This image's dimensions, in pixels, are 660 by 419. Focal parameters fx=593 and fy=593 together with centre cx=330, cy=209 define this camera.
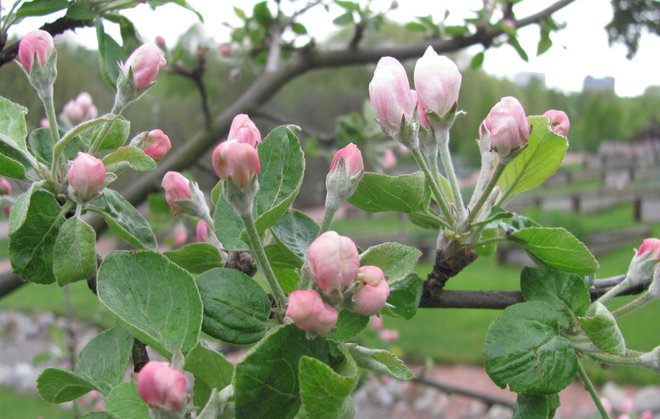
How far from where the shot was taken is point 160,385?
15.0 inches

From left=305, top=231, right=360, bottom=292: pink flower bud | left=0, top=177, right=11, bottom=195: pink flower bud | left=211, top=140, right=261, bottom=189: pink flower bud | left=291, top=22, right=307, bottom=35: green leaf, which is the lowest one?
left=0, top=177, right=11, bottom=195: pink flower bud

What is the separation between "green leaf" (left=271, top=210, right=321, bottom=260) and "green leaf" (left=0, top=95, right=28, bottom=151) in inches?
9.8

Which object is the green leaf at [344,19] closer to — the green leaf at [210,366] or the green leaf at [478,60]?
the green leaf at [478,60]

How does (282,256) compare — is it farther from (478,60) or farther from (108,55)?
(478,60)

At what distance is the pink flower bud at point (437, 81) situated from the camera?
0.55 m

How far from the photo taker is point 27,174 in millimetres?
547

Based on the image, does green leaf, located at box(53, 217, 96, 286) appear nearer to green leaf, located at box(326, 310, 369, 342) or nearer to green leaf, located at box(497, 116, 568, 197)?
green leaf, located at box(326, 310, 369, 342)

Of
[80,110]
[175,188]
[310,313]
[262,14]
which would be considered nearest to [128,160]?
[175,188]

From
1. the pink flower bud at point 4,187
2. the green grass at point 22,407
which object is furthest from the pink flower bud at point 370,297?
the green grass at point 22,407

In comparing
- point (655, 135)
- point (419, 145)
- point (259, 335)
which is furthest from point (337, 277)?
point (655, 135)

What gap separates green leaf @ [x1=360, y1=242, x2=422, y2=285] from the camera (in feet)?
1.67

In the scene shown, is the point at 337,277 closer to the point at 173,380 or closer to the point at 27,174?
the point at 173,380

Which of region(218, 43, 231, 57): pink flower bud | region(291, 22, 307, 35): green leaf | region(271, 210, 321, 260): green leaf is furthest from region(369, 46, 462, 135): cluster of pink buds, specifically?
region(218, 43, 231, 57): pink flower bud

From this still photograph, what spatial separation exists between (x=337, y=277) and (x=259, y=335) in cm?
10
